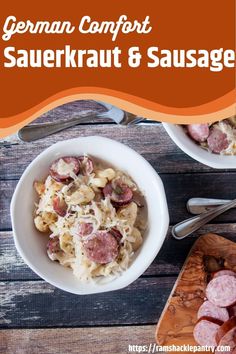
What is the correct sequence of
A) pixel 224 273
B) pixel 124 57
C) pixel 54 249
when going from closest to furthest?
pixel 124 57, pixel 54 249, pixel 224 273

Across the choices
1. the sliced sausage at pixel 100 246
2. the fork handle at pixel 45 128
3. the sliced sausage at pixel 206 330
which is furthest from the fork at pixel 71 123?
the sliced sausage at pixel 206 330

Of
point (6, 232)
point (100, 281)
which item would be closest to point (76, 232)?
point (100, 281)

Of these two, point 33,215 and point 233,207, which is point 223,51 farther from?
point 33,215

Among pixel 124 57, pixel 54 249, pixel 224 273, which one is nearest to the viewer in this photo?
pixel 124 57

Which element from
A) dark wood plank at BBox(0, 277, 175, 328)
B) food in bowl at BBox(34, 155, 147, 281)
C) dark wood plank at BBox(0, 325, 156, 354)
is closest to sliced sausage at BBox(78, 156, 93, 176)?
food in bowl at BBox(34, 155, 147, 281)

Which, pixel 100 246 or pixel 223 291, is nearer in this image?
pixel 100 246

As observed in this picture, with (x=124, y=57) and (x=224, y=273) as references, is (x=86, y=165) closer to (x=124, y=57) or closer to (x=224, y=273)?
(x=124, y=57)

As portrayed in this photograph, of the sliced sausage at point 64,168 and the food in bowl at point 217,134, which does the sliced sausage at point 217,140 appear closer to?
the food in bowl at point 217,134

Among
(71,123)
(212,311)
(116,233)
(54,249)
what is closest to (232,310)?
(212,311)
